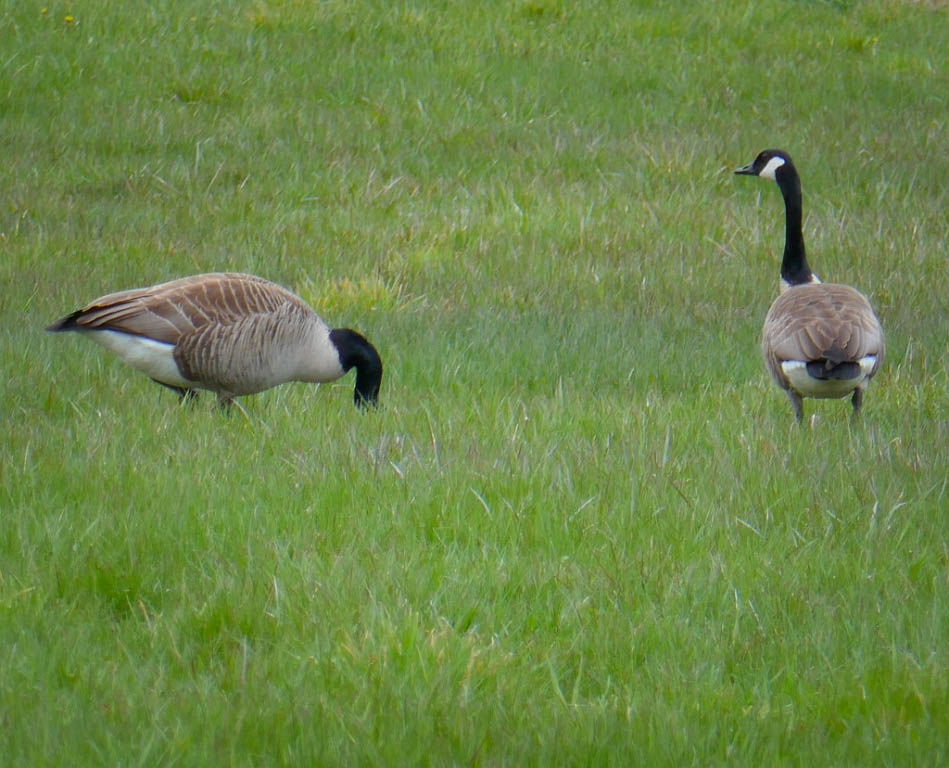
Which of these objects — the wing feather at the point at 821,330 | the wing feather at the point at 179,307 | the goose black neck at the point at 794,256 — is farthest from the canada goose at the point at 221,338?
the goose black neck at the point at 794,256

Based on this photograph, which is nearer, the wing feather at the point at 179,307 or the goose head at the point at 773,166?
A: the wing feather at the point at 179,307

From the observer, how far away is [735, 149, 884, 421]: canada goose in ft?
19.5

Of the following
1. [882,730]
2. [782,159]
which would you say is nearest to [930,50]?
[782,159]

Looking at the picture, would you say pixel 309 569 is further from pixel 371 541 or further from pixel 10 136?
pixel 10 136

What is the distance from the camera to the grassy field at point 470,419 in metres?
3.58

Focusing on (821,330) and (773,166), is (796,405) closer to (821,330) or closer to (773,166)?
(821,330)

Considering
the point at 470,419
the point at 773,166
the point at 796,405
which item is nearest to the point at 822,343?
the point at 796,405

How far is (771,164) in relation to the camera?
8.98 meters

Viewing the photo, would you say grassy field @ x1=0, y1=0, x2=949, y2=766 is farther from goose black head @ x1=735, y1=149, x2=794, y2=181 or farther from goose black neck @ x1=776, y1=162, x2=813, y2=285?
goose black head @ x1=735, y1=149, x2=794, y2=181

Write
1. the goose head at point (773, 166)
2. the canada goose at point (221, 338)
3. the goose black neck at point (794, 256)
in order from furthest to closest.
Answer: the goose head at point (773, 166) → the goose black neck at point (794, 256) → the canada goose at point (221, 338)

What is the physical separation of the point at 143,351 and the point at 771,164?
15.4ft

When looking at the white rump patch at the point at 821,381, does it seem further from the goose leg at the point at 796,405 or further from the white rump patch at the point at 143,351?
the white rump patch at the point at 143,351

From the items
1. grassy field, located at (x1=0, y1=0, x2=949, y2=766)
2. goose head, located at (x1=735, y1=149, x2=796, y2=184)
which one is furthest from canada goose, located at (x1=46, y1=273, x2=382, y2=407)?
goose head, located at (x1=735, y1=149, x2=796, y2=184)

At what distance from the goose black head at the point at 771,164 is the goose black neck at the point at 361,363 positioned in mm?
3518
